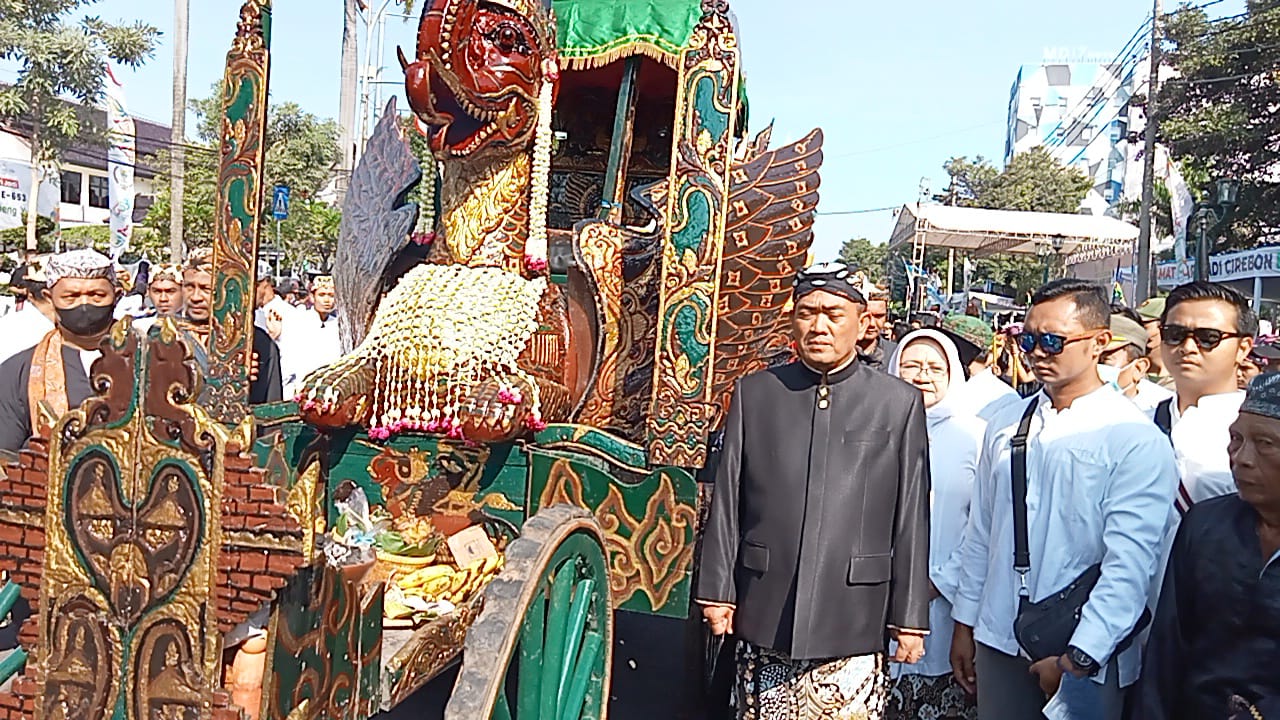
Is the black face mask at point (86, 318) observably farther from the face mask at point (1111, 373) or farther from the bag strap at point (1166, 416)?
the face mask at point (1111, 373)

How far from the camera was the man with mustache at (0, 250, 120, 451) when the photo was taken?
3.23 metres

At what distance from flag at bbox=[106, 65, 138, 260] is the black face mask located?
14.9 m

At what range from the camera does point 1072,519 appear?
8.05 feet

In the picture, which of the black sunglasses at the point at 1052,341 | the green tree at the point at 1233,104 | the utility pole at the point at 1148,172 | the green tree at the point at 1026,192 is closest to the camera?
the black sunglasses at the point at 1052,341

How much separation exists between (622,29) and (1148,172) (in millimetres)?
15813

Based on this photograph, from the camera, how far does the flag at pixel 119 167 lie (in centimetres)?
1759

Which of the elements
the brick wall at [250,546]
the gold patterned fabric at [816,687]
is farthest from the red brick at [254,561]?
the gold patterned fabric at [816,687]

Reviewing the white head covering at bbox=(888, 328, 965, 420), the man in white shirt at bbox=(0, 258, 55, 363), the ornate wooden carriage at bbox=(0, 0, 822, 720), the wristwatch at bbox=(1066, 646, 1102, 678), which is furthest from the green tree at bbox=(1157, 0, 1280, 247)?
the wristwatch at bbox=(1066, 646, 1102, 678)

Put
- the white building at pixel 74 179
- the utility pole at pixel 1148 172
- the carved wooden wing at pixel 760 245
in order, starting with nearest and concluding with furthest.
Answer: the carved wooden wing at pixel 760 245 → the utility pole at pixel 1148 172 → the white building at pixel 74 179

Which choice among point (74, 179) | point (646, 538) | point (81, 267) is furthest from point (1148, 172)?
point (74, 179)

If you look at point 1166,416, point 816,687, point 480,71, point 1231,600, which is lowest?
point 816,687

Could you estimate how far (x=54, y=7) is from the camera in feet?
61.7

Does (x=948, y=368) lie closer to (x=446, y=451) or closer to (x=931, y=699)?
(x=931, y=699)

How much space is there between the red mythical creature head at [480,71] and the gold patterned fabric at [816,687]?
2034 millimetres
